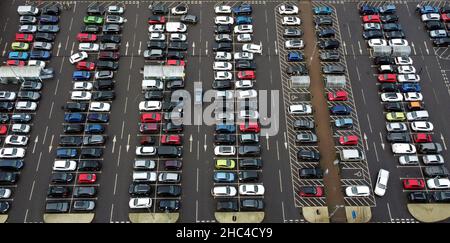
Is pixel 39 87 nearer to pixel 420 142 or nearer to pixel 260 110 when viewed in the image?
pixel 260 110

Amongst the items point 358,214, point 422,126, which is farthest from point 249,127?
point 422,126

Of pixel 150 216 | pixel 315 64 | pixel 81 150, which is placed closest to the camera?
pixel 150 216

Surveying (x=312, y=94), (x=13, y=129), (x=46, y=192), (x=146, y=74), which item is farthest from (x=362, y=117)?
(x=13, y=129)

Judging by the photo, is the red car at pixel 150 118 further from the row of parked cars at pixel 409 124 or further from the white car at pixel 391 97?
the white car at pixel 391 97

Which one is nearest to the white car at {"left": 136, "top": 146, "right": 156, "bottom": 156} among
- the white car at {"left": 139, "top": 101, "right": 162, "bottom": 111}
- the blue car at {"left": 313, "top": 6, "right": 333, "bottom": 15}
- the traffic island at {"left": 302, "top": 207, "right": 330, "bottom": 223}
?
the white car at {"left": 139, "top": 101, "right": 162, "bottom": 111}

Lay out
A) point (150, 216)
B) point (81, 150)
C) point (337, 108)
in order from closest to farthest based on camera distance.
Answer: point (150, 216) → point (81, 150) → point (337, 108)

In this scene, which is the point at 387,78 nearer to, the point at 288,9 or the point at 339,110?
the point at 339,110

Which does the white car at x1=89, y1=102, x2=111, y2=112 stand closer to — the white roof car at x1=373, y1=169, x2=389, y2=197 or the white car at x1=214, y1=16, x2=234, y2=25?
the white car at x1=214, y1=16, x2=234, y2=25
